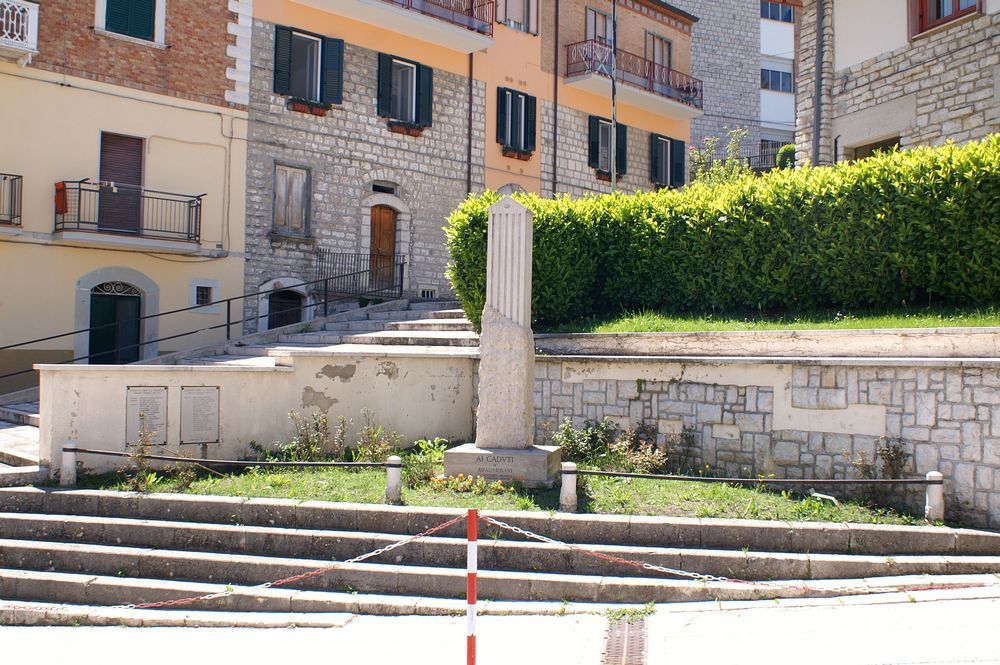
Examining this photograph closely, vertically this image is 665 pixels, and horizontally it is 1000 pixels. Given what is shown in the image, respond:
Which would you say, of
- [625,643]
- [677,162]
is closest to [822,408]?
[625,643]

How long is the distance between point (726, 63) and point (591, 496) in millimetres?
30359

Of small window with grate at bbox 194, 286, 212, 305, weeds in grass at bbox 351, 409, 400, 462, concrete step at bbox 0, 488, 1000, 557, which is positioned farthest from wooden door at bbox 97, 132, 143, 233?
concrete step at bbox 0, 488, 1000, 557

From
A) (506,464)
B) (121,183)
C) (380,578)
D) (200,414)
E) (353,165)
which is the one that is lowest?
(380,578)

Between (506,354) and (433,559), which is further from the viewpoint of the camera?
(506,354)

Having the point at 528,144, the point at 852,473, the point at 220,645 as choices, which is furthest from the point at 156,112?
the point at 852,473

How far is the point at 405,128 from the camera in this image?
2141cm

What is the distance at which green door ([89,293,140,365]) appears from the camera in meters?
16.9

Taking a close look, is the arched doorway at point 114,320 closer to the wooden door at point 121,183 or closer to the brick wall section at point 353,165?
the wooden door at point 121,183

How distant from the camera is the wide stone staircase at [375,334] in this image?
44.8 feet

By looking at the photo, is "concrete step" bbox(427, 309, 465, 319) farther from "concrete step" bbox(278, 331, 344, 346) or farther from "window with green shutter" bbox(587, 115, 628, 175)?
"window with green shutter" bbox(587, 115, 628, 175)

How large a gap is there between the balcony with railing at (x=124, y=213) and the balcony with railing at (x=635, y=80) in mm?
12405

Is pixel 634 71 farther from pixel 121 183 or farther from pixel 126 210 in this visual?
pixel 126 210

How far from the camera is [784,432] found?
382 inches

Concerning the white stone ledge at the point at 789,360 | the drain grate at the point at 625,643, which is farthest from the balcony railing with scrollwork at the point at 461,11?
the drain grate at the point at 625,643
